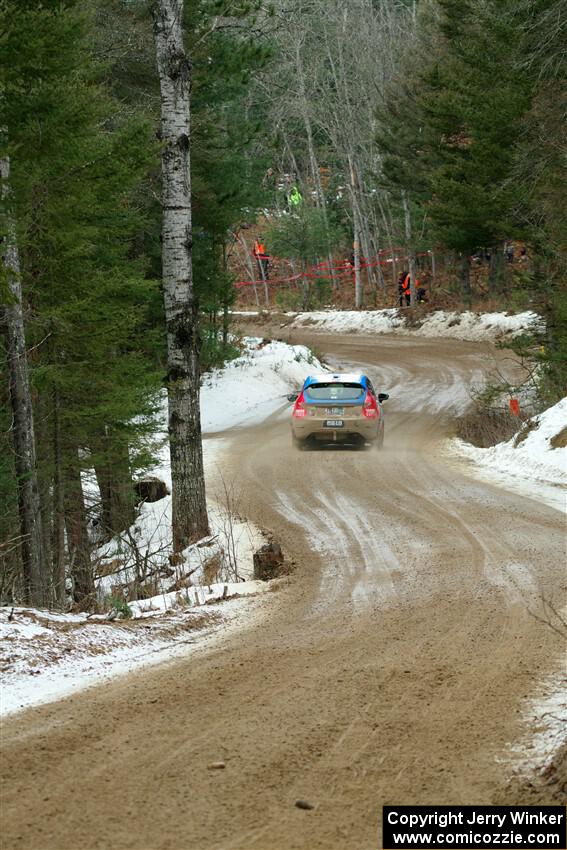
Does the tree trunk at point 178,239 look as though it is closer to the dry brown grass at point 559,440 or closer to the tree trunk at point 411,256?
the dry brown grass at point 559,440

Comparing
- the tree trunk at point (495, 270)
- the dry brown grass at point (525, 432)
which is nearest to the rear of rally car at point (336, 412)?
the dry brown grass at point (525, 432)

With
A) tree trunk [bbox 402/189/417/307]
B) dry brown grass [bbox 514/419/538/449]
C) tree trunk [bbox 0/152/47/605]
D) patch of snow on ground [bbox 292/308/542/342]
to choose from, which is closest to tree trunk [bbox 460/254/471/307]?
patch of snow on ground [bbox 292/308/542/342]

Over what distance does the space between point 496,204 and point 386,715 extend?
89.8 ft

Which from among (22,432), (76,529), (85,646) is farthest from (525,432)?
(85,646)

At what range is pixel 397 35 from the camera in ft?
213

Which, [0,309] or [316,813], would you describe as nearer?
[316,813]

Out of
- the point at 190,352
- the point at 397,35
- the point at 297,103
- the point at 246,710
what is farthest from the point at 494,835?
the point at 397,35

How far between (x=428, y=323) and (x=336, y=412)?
84.1 feet

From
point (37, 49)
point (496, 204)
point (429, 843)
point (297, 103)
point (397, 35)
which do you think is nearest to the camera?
point (429, 843)

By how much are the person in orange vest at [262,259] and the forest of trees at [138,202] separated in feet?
64.8

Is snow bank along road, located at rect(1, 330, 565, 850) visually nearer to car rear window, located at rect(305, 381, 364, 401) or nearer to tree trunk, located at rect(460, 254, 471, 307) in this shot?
car rear window, located at rect(305, 381, 364, 401)

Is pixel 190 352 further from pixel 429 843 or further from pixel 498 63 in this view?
pixel 498 63

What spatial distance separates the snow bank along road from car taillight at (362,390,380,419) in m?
9.26

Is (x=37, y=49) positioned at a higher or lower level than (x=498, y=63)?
lower
